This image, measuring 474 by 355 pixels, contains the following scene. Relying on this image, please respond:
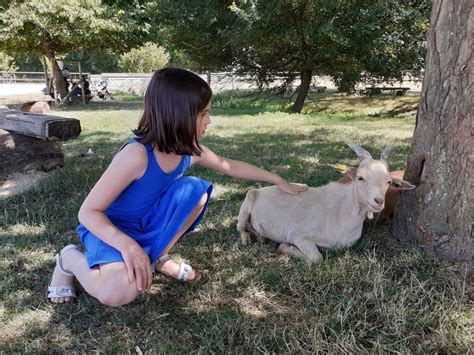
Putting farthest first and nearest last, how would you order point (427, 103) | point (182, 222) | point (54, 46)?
point (54, 46)
point (427, 103)
point (182, 222)

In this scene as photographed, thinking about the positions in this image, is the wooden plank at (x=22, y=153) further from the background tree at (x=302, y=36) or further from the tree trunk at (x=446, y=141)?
the background tree at (x=302, y=36)

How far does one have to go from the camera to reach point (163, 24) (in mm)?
14125

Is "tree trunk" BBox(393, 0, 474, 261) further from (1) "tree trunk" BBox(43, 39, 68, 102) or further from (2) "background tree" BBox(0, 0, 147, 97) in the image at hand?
(1) "tree trunk" BBox(43, 39, 68, 102)

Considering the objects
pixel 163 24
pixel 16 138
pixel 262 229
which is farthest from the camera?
pixel 163 24

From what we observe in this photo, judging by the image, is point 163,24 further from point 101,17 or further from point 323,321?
point 323,321

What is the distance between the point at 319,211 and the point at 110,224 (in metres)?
1.67

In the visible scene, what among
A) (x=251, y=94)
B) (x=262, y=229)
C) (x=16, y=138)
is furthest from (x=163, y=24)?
(x=262, y=229)

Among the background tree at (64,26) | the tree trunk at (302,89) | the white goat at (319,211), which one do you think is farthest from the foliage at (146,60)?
the white goat at (319,211)

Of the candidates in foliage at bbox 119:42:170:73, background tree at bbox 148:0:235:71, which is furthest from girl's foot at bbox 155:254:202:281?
foliage at bbox 119:42:170:73

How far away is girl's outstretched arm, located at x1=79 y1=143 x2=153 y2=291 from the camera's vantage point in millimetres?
2240

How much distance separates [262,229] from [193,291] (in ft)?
3.16

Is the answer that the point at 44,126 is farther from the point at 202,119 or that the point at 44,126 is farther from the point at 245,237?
the point at 202,119

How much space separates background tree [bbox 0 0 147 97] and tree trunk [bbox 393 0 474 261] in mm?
13794

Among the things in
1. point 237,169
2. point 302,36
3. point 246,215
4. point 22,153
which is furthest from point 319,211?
point 302,36
